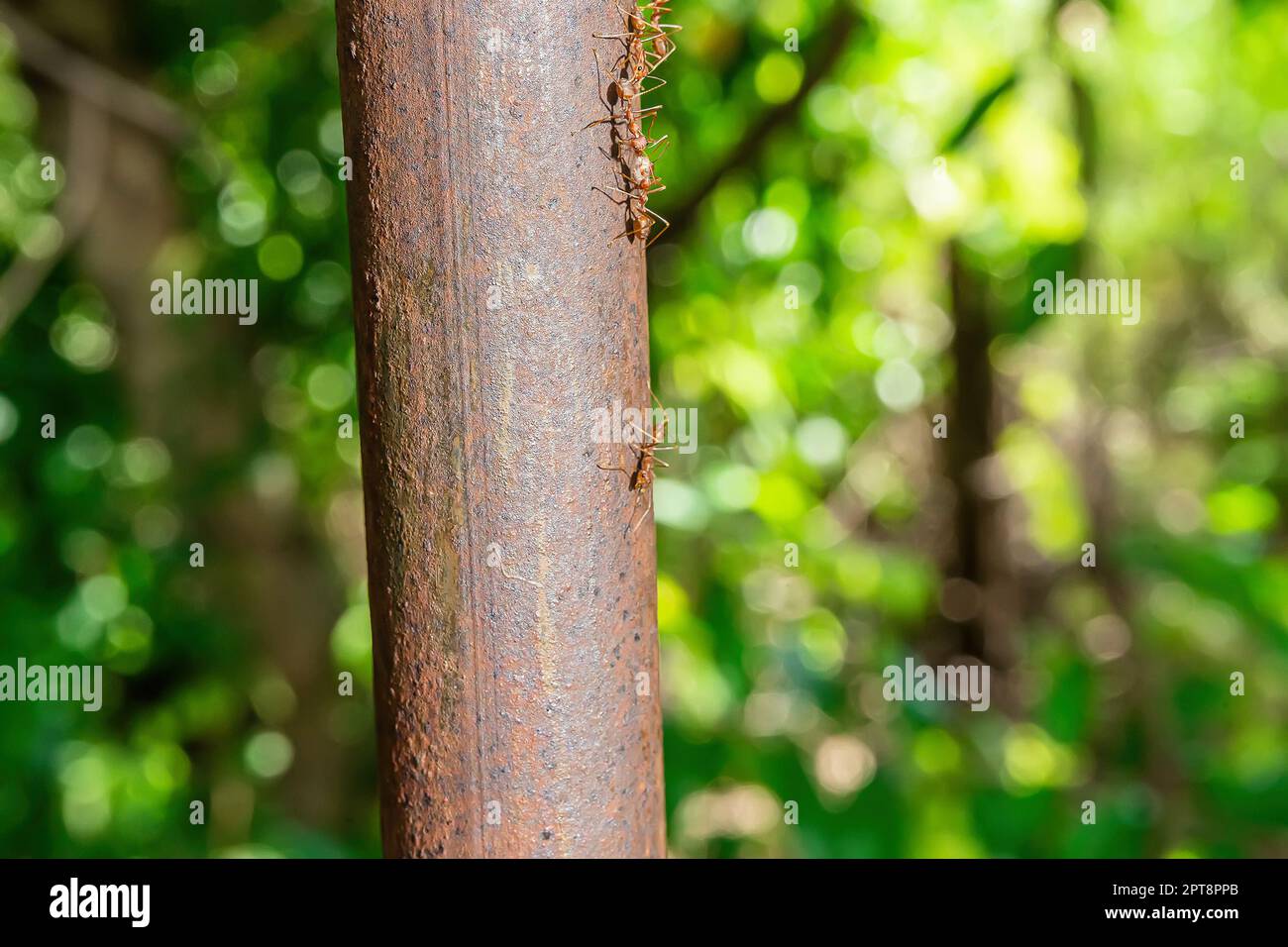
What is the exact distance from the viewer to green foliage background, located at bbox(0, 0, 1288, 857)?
1.95 metres

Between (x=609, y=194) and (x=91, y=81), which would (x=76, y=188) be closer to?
(x=91, y=81)

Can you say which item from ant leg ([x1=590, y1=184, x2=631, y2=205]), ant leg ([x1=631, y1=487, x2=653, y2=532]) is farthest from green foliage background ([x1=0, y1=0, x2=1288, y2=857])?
ant leg ([x1=590, y1=184, x2=631, y2=205])

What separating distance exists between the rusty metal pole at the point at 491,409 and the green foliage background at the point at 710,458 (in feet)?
3.61

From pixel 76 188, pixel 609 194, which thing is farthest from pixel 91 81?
pixel 609 194

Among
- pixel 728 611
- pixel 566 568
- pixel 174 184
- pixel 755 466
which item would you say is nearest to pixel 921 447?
pixel 755 466

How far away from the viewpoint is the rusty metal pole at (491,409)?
0.66 m

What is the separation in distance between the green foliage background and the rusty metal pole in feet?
3.61

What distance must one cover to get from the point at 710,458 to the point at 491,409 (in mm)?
1714

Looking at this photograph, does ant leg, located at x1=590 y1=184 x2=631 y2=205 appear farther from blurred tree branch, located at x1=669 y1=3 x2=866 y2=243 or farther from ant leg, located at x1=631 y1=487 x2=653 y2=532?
blurred tree branch, located at x1=669 y1=3 x2=866 y2=243

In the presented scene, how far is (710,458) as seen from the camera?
2.37 m

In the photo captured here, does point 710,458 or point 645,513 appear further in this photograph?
point 710,458

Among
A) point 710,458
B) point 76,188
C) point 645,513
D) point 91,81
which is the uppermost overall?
point 91,81

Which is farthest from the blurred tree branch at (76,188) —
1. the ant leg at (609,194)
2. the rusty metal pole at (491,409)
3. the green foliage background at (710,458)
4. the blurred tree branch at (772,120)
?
the ant leg at (609,194)

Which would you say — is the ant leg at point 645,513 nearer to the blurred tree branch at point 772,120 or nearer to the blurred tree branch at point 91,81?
the blurred tree branch at point 772,120
